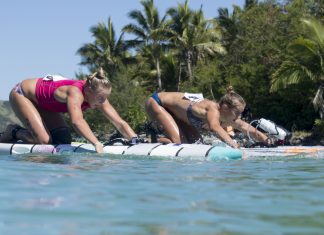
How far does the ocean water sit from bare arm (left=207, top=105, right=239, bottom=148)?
198 cm

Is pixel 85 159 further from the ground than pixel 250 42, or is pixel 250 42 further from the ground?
pixel 250 42

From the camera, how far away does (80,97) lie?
278 inches

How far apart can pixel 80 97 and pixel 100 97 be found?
12.6 inches

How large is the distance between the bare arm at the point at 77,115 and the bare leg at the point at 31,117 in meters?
0.68

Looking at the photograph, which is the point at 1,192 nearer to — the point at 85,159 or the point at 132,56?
the point at 85,159

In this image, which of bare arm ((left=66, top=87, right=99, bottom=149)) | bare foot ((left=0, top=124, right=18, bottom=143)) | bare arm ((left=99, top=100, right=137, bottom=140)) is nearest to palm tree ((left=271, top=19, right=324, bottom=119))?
bare arm ((left=99, top=100, right=137, bottom=140))

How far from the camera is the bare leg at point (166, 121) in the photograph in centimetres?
787

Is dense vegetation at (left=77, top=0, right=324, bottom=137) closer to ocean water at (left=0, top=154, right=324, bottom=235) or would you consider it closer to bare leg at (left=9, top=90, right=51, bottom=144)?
bare leg at (left=9, top=90, right=51, bottom=144)

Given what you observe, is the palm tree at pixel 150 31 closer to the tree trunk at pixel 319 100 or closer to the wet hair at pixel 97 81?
the tree trunk at pixel 319 100

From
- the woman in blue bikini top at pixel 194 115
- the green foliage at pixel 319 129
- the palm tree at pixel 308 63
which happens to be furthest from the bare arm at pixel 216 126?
the green foliage at pixel 319 129

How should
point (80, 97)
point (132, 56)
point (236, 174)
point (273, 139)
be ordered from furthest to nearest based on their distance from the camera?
point (132, 56) → point (273, 139) → point (80, 97) → point (236, 174)

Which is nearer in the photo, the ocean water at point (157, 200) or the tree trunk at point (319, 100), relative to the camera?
the ocean water at point (157, 200)

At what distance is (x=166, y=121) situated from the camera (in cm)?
791

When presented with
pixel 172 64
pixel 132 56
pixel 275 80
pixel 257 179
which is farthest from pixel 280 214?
pixel 132 56
